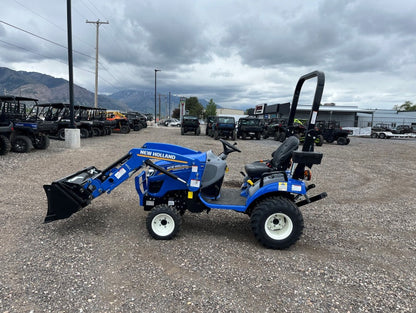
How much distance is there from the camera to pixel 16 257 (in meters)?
3.36

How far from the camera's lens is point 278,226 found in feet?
12.5

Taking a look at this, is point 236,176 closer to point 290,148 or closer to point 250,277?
point 290,148

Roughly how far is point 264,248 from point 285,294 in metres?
0.98

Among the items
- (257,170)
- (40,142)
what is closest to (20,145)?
(40,142)

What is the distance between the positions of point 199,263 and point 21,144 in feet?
33.2

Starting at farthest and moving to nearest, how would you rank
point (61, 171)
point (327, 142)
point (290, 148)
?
point (327, 142) < point (61, 171) < point (290, 148)

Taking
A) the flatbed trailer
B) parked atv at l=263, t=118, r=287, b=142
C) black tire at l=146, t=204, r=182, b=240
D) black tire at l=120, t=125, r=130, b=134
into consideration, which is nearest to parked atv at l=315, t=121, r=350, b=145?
parked atv at l=263, t=118, r=287, b=142

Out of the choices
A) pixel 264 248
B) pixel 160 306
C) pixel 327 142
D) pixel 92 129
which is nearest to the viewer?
pixel 160 306

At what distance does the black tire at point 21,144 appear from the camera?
10.5 metres

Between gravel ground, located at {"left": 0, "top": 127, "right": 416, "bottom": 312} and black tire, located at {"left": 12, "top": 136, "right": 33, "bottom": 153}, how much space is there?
5706 mm

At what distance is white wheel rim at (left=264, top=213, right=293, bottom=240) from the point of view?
3715mm

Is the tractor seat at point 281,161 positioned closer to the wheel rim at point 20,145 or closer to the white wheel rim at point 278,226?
the white wheel rim at point 278,226

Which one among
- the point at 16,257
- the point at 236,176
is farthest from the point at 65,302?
the point at 236,176

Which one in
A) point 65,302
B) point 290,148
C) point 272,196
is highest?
point 290,148
